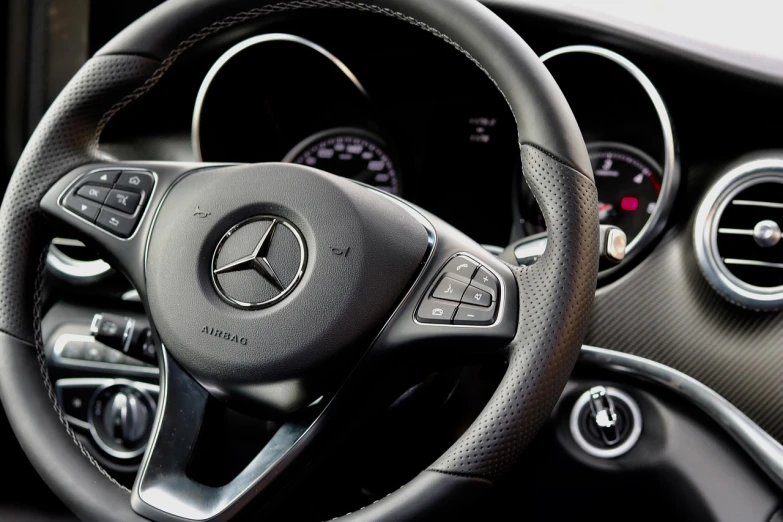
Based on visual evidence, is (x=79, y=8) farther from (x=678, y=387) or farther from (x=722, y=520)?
(x=722, y=520)

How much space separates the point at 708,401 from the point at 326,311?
540 mm

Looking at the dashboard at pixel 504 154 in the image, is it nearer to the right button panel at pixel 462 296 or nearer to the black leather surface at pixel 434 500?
the right button panel at pixel 462 296

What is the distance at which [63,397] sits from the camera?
1.37 m

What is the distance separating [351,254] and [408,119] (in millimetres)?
681

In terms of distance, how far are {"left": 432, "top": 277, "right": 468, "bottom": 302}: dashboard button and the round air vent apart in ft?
1.50

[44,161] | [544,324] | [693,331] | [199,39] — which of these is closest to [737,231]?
[693,331]

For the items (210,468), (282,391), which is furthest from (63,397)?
(282,391)

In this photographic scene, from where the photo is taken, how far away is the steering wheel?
761 mm

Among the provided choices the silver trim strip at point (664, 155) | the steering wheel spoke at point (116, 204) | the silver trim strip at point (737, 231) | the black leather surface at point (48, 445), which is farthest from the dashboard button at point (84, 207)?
the silver trim strip at point (737, 231)

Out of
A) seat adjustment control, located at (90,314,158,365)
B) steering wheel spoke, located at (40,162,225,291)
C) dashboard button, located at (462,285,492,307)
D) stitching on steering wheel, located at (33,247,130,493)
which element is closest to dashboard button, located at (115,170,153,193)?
steering wheel spoke, located at (40,162,225,291)

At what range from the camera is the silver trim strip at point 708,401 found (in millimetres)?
1016

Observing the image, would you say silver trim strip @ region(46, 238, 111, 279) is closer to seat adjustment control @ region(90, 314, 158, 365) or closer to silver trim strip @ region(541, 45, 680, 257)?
seat adjustment control @ region(90, 314, 158, 365)

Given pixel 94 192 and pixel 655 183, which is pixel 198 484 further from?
pixel 655 183

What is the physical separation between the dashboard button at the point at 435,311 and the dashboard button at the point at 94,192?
40 centimetres
